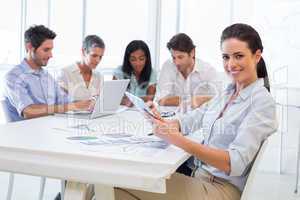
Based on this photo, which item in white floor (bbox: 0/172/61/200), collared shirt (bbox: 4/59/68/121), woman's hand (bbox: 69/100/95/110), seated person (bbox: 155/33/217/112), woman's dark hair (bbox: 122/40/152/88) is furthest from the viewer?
woman's dark hair (bbox: 122/40/152/88)

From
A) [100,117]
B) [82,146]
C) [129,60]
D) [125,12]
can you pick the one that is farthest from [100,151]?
[125,12]

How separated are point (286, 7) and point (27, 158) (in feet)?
9.79

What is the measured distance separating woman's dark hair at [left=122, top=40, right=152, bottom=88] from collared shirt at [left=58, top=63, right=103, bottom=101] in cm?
25

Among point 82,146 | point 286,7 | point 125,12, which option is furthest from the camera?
point 125,12

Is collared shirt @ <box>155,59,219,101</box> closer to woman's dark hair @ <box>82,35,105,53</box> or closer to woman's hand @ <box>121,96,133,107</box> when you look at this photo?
woman's hand @ <box>121,96,133,107</box>

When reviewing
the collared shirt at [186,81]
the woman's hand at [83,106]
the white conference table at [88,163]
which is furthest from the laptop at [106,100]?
the collared shirt at [186,81]

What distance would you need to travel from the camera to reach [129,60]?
10.00ft

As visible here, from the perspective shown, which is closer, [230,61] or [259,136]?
[259,136]

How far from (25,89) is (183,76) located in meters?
1.34

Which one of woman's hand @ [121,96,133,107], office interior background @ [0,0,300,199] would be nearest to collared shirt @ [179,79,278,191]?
woman's hand @ [121,96,133,107]

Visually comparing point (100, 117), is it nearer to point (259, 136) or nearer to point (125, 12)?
point (259, 136)

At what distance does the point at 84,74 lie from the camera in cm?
298

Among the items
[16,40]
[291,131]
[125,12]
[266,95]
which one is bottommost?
[291,131]

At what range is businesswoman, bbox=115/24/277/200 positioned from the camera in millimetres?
1221
